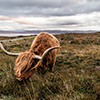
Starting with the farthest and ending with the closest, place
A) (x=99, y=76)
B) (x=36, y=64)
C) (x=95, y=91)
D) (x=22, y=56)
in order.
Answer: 1. (x=99, y=76)
2. (x=36, y=64)
3. (x=22, y=56)
4. (x=95, y=91)

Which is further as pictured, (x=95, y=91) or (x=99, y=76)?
(x=99, y=76)

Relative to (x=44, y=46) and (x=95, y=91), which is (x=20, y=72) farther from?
(x=95, y=91)

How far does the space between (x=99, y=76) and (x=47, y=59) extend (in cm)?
211

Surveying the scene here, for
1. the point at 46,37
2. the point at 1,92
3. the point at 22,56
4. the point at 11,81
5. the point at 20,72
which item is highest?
the point at 46,37

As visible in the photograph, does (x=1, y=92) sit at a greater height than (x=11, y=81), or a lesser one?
lesser

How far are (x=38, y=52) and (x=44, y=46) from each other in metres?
0.45

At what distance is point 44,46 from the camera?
4254 mm

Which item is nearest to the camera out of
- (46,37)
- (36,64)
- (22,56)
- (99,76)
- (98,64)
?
(22,56)

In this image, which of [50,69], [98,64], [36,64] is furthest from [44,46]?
[98,64]

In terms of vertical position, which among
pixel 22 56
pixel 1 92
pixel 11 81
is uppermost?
pixel 22 56

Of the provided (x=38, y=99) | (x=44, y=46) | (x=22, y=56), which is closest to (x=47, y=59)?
(x=44, y=46)

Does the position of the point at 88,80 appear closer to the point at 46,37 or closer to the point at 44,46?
the point at 44,46

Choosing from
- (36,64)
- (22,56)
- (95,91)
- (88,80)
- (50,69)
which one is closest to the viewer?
(95,91)

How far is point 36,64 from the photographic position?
3.54 metres
